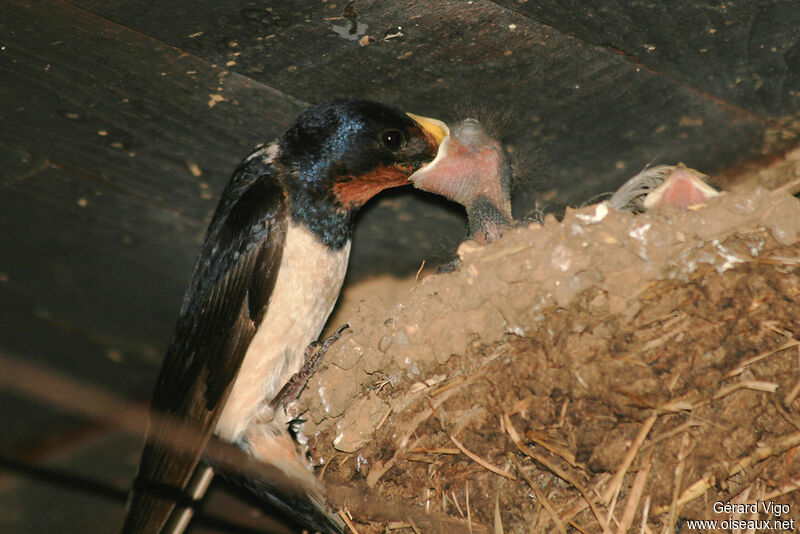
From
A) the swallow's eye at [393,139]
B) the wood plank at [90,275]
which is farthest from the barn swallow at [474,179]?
the wood plank at [90,275]

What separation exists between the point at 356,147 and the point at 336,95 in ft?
0.80

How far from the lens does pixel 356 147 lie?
2.80 meters

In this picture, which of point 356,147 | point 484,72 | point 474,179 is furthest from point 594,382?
point 356,147

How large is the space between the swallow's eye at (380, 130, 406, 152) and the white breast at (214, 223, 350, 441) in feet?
1.40

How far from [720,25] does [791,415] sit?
107cm

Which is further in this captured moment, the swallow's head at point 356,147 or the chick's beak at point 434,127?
the chick's beak at point 434,127

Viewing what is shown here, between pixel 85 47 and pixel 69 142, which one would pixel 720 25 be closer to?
pixel 85 47

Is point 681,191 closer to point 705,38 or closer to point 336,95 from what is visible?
point 705,38

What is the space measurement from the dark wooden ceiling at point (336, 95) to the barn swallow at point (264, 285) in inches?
5.0

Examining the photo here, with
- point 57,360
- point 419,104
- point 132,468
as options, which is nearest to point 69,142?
point 419,104

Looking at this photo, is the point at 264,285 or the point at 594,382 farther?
the point at 264,285

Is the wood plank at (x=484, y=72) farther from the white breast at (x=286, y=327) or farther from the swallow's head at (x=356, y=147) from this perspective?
the white breast at (x=286, y=327)

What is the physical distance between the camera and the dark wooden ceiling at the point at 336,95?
2189mm

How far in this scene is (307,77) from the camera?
248 cm
